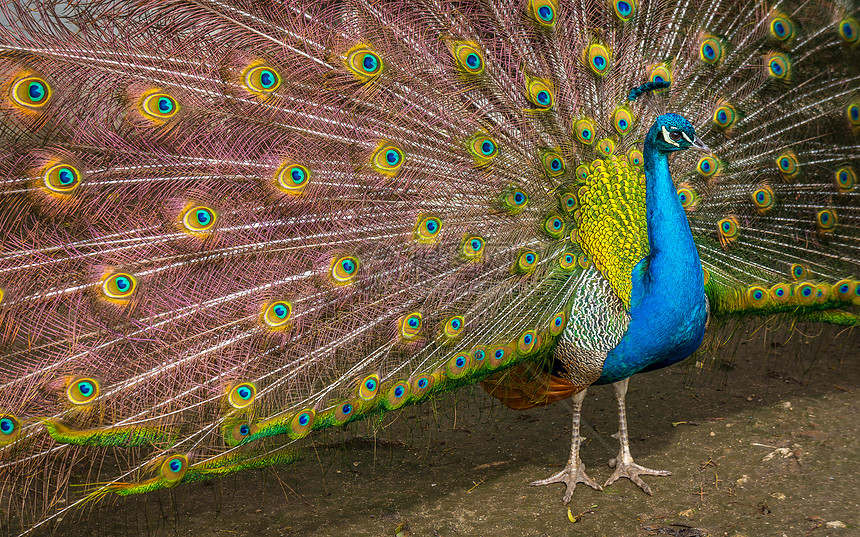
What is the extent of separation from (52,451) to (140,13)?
5.24 ft

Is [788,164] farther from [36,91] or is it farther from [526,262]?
[36,91]

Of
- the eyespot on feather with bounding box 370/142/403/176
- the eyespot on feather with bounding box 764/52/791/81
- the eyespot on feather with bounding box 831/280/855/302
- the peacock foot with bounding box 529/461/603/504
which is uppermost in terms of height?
the eyespot on feather with bounding box 370/142/403/176

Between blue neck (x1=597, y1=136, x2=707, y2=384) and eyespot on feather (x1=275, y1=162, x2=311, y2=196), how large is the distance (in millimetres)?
1385

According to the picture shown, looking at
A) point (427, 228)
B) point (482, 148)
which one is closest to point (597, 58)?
point (482, 148)

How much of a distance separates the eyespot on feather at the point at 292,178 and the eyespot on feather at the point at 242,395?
75 centimetres

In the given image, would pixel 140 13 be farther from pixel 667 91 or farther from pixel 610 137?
pixel 667 91

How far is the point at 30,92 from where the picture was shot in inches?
94.7

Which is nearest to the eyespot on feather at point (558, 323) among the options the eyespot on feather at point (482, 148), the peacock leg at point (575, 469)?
the peacock leg at point (575, 469)

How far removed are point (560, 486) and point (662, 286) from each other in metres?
1.16

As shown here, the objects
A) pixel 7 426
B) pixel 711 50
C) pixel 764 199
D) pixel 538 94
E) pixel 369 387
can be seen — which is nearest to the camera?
pixel 7 426

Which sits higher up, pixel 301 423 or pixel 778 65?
pixel 778 65

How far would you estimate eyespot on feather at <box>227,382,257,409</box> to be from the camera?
2.58 metres

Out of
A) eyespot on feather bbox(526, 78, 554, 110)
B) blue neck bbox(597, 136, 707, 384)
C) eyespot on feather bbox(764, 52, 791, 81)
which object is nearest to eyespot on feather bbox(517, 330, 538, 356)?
blue neck bbox(597, 136, 707, 384)

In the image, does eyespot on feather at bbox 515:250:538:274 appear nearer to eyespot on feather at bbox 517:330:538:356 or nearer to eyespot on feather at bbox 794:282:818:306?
eyespot on feather at bbox 517:330:538:356
